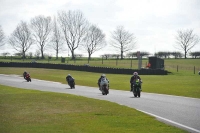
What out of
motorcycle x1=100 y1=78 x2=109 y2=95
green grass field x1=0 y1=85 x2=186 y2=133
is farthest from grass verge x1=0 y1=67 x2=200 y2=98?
green grass field x1=0 y1=85 x2=186 y2=133

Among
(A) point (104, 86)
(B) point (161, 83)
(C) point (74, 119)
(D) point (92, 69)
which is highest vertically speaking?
(D) point (92, 69)

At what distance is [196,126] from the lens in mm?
11797

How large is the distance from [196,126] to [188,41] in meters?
116

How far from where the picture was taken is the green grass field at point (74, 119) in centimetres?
1127

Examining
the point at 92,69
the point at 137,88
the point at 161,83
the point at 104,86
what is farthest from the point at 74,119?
the point at 92,69

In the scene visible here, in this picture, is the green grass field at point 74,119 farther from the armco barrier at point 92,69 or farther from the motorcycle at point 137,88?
the armco barrier at point 92,69

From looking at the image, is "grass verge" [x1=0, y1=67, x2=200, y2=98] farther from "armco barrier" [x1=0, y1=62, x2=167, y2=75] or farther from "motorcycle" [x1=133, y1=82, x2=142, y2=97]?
"motorcycle" [x1=133, y1=82, x2=142, y2=97]

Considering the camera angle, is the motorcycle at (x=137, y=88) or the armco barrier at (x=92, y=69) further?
the armco barrier at (x=92, y=69)

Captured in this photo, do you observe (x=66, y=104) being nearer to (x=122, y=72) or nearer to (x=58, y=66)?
(x=122, y=72)

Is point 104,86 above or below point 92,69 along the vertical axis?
below

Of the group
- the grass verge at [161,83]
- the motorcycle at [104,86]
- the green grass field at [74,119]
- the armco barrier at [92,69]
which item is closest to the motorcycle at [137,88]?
the motorcycle at [104,86]

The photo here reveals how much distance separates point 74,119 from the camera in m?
13.3

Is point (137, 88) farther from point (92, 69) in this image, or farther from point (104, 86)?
point (92, 69)

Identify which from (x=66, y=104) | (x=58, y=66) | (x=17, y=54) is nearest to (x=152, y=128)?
(x=66, y=104)
